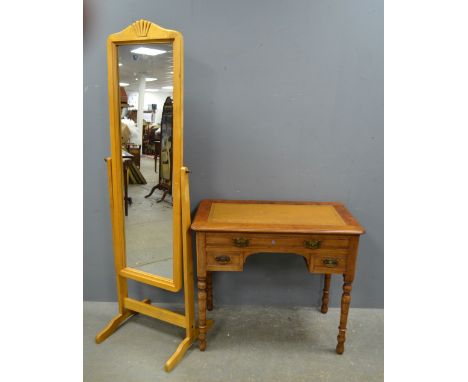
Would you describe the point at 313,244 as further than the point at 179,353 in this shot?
No

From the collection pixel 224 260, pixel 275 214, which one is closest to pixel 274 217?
pixel 275 214

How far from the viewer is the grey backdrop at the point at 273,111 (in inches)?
92.3

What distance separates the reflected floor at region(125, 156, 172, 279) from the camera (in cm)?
219

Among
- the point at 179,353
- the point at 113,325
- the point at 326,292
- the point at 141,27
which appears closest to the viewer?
the point at 141,27

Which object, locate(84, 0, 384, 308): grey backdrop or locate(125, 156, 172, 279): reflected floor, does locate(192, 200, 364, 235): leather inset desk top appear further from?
locate(125, 156, 172, 279): reflected floor

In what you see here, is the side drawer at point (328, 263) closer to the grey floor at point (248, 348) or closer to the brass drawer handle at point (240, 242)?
the brass drawer handle at point (240, 242)

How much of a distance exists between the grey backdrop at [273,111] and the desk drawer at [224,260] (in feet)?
1.93

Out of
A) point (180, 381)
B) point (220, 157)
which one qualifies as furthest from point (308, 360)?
point (220, 157)

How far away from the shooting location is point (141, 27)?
199cm

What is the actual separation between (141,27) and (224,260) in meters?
1.43

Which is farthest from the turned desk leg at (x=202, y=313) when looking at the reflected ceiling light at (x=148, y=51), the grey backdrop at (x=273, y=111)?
the reflected ceiling light at (x=148, y=51)

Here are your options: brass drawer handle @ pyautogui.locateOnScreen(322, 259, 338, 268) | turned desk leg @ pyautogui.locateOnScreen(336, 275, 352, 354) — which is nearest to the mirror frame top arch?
brass drawer handle @ pyautogui.locateOnScreen(322, 259, 338, 268)

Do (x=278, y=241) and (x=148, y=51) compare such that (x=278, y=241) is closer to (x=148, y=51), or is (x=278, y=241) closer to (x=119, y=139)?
(x=119, y=139)

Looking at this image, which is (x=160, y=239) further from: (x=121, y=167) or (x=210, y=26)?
(x=210, y=26)
